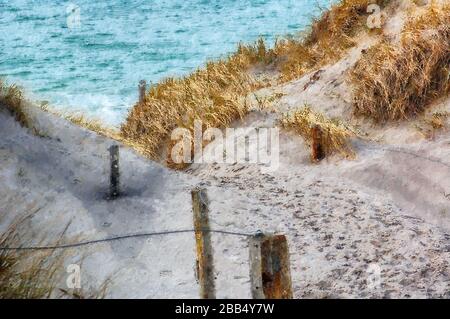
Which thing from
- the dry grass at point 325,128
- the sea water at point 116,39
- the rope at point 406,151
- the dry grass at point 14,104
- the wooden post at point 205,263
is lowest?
the sea water at point 116,39

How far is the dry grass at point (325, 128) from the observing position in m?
9.19

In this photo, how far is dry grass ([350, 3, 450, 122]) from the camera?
9383 mm

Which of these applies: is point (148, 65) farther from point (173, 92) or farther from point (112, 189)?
point (112, 189)

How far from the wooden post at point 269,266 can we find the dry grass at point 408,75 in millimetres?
5619

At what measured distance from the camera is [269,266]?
13.6 ft

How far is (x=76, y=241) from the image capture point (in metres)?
6.66

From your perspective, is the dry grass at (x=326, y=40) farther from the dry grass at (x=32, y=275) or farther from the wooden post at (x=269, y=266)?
the wooden post at (x=269, y=266)

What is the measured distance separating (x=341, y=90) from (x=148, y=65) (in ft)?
45.7

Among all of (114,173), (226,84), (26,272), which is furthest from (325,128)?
(26,272)

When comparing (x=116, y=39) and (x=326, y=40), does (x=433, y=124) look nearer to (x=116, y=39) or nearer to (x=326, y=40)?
(x=326, y=40)

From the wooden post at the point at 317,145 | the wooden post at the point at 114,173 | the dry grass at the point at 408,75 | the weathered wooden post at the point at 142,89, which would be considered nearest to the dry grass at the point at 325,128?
the wooden post at the point at 317,145

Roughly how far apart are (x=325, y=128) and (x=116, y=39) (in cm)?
2027
